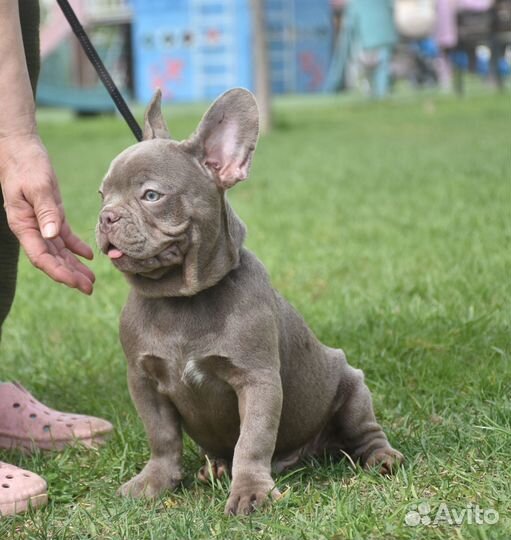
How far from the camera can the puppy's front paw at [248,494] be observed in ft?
8.09

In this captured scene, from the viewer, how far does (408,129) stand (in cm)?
1357

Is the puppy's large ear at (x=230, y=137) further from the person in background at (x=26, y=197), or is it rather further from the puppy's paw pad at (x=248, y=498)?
the puppy's paw pad at (x=248, y=498)

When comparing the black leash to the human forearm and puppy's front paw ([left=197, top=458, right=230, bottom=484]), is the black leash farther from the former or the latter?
puppy's front paw ([left=197, top=458, right=230, bottom=484])

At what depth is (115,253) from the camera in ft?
8.13

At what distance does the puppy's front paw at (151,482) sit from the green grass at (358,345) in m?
0.04

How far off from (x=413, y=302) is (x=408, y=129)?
9400mm

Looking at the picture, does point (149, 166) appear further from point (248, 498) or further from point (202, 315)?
point (248, 498)

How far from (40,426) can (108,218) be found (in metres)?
1.14

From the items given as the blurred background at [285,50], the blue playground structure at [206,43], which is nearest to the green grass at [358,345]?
the blurred background at [285,50]

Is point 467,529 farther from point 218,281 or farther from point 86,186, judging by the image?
point 86,186

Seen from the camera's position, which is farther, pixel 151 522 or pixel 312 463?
pixel 312 463

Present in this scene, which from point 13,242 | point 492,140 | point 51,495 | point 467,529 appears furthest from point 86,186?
point 467,529

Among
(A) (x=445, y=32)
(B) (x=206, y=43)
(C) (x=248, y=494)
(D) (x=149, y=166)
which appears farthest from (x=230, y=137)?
(A) (x=445, y=32)

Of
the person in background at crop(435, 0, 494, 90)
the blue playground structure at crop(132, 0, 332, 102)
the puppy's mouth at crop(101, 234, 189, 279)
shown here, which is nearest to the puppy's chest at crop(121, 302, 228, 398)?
the puppy's mouth at crop(101, 234, 189, 279)
